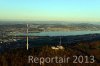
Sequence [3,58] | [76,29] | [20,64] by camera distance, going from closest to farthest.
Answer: [20,64] < [3,58] < [76,29]

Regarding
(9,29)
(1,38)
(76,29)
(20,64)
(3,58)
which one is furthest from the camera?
(76,29)

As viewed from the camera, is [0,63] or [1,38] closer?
[0,63]

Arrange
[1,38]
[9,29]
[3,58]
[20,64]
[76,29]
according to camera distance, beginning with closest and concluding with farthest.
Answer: [20,64], [3,58], [1,38], [9,29], [76,29]

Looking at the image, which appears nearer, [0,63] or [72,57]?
[0,63]

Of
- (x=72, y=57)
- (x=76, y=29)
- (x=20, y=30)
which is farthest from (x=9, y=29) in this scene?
(x=76, y=29)

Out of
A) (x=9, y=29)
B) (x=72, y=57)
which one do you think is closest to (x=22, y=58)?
(x=72, y=57)

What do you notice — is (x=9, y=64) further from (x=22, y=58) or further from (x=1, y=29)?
(x=1, y=29)

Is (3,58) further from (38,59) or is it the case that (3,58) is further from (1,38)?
(1,38)

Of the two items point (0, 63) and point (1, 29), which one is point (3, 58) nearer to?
point (0, 63)

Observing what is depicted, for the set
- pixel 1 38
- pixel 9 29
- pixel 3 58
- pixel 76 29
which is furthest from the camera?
pixel 76 29
